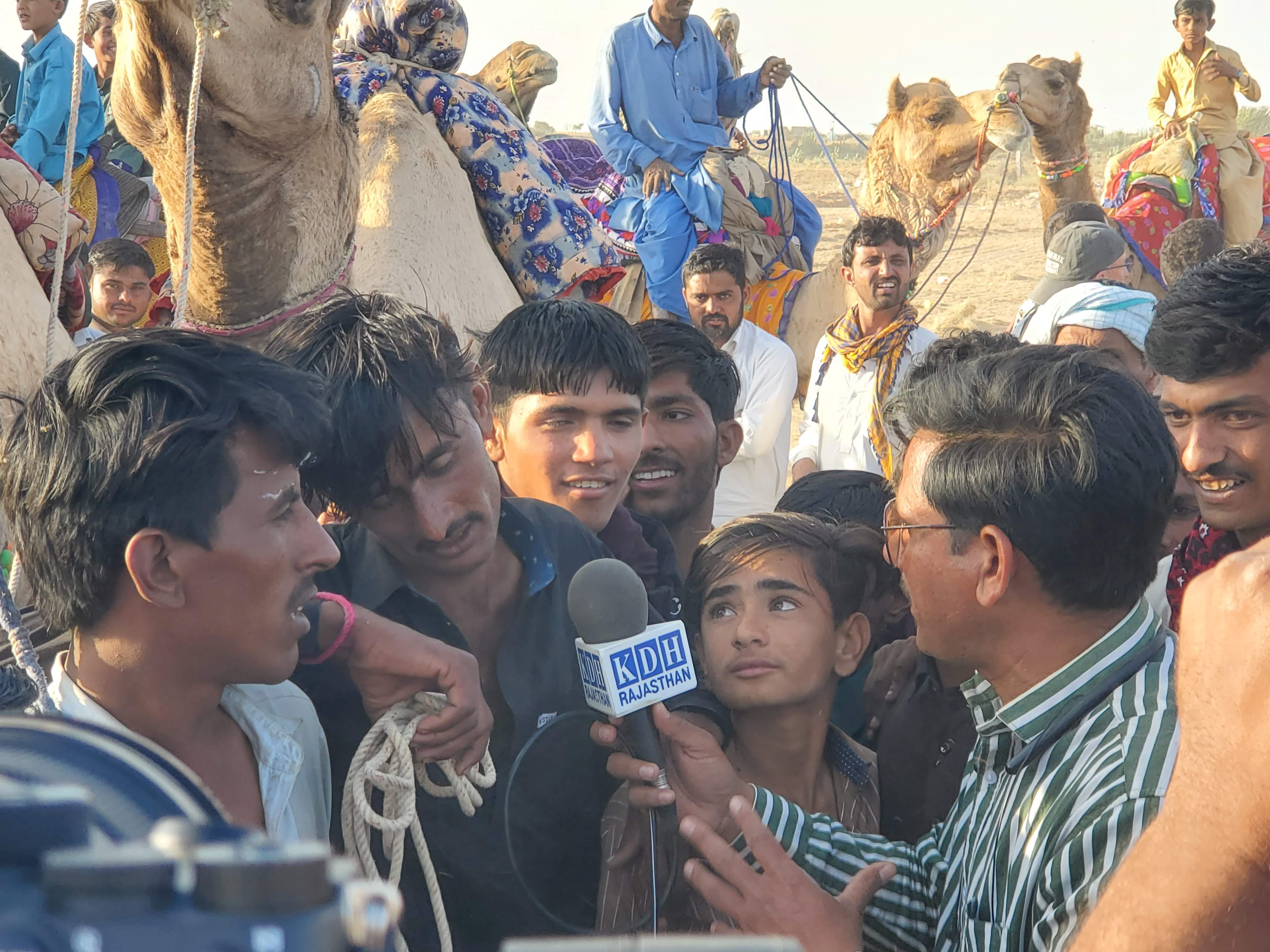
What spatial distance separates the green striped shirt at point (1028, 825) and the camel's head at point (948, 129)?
317 inches

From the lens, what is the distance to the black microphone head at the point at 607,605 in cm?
188

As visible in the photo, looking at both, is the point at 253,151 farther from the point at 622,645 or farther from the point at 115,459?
the point at 622,645

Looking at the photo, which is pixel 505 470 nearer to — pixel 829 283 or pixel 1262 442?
pixel 1262 442

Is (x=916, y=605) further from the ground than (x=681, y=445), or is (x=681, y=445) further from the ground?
(x=681, y=445)

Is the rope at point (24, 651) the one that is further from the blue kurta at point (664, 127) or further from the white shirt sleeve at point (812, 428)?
the blue kurta at point (664, 127)

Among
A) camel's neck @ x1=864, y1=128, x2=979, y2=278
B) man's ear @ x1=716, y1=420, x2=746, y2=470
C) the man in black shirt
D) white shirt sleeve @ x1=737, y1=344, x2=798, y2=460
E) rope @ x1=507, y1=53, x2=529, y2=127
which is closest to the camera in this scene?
the man in black shirt

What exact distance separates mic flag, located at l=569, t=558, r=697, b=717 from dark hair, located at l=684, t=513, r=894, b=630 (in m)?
0.58

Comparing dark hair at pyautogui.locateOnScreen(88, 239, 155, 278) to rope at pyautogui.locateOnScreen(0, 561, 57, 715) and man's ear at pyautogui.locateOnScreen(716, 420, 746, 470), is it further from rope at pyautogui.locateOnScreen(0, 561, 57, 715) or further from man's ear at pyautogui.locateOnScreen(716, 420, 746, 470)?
rope at pyautogui.locateOnScreen(0, 561, 57, 715)

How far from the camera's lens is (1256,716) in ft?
3.46

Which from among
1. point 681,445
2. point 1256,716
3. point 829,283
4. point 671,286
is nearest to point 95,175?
point 671,286

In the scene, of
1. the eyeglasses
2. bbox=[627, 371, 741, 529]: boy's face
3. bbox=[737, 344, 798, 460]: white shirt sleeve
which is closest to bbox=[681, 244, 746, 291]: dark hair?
bbox=[737, 344, 798, 460]: white shirt sleeve

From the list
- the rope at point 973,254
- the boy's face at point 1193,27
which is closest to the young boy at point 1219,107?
the boy's face at point 1193,27

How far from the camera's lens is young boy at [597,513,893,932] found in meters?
2.40

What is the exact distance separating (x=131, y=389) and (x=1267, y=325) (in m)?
2.24
